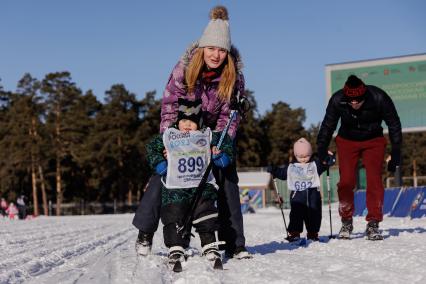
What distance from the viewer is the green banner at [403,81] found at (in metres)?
26.8

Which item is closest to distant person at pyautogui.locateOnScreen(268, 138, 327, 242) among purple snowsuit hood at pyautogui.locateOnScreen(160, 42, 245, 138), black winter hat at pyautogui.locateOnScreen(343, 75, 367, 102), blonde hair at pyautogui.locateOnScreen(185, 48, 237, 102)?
black winter hat at pyautogui.locateOnScreen(343, 75, 367, 102)

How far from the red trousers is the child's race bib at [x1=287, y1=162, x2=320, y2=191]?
2.34 ft

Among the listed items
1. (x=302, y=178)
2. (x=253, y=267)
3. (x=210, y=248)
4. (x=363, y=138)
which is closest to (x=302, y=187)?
(x=302, y=178)

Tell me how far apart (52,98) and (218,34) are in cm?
5263

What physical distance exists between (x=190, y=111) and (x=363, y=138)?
2654 millimetres

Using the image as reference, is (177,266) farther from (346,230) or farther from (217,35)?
(346,230)

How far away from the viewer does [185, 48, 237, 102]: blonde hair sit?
16.9 ft

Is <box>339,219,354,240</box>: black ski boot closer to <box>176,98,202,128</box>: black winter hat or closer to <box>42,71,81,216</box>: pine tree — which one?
<box>176,98,202,128</box>: black winter hat

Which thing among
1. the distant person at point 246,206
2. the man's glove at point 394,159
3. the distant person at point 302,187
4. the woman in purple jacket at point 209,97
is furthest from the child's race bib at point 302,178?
the distant person at point 246,206

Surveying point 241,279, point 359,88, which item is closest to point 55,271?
point 241,279

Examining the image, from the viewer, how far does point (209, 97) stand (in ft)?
17.1

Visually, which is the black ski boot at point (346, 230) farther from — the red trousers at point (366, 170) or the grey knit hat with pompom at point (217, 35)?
the grey knit hat with pompom at point (217, 35)

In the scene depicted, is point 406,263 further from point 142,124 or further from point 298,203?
point 142,124

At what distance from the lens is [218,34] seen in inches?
203
